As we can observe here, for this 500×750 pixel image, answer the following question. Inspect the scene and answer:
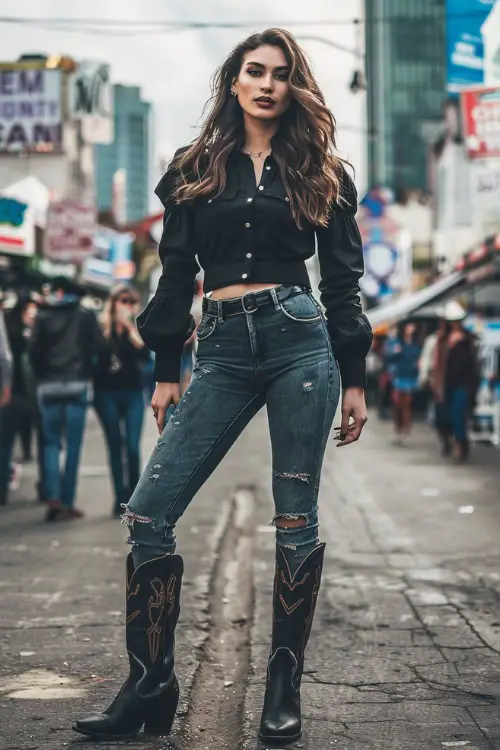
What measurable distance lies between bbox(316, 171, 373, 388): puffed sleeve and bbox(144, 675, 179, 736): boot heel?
102 centimetres

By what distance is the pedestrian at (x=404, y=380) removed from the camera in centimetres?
1955

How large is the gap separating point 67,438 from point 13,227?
17084mm

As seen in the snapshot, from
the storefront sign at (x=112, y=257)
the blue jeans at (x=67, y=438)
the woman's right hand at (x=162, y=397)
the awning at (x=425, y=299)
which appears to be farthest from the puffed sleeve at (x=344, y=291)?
the storefront sign at (x=112, y=257)

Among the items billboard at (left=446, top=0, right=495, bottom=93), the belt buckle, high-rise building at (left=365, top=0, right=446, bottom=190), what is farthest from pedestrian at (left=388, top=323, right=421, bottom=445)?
high-rise building at (left=365, top=0, right=446, bottom=190)

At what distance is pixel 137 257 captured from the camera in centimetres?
5825

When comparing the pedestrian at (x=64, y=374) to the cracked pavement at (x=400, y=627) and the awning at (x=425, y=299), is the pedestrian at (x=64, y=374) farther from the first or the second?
the awning at (x=425, y=299)

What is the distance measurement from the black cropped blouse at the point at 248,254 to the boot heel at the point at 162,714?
895 millimetres

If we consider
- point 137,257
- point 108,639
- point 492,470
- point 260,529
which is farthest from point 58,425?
point 137,257

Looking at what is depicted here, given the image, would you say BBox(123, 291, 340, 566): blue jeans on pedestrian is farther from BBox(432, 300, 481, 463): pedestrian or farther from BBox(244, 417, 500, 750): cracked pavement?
BBox(432, 300, 481, 463): pedestrian

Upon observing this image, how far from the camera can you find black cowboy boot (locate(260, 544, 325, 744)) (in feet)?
12.8

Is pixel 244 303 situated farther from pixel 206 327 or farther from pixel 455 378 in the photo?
pixel 455 378

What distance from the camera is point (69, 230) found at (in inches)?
1329

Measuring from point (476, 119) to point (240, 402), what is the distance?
11539 millimetres

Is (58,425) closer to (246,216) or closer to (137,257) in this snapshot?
(246,216)
